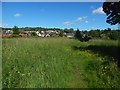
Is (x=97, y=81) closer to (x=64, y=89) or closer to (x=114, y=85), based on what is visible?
(x=114, y=85)

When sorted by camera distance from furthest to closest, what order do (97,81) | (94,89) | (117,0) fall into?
(117,0) < (97,81) < (94,89)

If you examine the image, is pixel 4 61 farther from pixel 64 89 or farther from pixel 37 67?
pixel 64 89

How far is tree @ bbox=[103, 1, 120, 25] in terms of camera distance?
86.2ft

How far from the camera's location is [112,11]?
89.5 feet

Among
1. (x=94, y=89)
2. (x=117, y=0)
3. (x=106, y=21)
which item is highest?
(x=117, y=0)

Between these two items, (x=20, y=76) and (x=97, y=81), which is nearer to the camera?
(x=20, y=76)

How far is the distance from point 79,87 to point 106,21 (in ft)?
62.3

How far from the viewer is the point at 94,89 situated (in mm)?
10078

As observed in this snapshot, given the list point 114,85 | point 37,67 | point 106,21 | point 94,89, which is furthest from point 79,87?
point 106,21

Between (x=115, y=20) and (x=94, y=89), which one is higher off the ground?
(x=115, y=20)

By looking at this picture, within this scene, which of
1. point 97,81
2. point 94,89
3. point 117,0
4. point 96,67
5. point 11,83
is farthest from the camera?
point 117,0

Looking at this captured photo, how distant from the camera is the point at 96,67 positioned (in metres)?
14.1

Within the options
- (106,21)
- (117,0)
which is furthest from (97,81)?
(106,21)

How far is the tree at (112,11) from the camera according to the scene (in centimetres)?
2628
